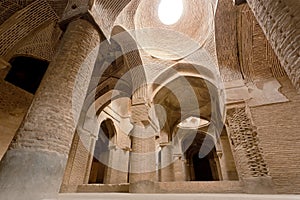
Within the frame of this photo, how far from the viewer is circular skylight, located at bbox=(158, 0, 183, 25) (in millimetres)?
7602

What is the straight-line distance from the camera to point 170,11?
782 centimetres

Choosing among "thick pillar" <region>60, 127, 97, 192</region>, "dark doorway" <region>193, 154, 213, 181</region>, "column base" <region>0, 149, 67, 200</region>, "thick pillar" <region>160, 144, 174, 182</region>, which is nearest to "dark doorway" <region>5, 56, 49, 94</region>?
"thick pillar" <region>60, 127, 97, 192</region>

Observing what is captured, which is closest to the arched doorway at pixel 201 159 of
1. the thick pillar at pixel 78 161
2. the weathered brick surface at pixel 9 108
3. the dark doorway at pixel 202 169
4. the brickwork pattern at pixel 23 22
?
the dark doorway at pixel 202 169

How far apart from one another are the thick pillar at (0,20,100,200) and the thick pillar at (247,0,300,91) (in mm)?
2192

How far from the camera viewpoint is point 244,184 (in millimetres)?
4020

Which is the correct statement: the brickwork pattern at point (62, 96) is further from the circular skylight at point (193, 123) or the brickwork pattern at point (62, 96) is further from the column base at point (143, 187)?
the circular skylight at point (193, 123)

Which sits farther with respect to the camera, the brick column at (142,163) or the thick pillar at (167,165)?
the thick pillar at (167,165)

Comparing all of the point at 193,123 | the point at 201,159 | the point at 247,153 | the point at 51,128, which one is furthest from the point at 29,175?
the point at 201,159

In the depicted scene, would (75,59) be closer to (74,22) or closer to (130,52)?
(74,22)

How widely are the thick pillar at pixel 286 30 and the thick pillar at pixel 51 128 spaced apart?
7.19ft

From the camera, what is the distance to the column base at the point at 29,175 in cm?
155

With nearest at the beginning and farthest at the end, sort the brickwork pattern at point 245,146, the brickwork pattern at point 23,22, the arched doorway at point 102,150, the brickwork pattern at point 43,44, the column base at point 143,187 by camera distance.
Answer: the brickwork pattern at point 245,146 → the brickwork pattern at point 23,22 → the column base at point 143,187 → the brickwork pattern at point 43,44 → the arched doorway at point 102,150

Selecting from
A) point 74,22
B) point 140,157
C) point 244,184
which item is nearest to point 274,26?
point 74,22

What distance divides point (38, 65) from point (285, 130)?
763cm
